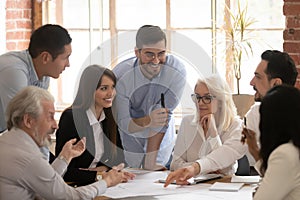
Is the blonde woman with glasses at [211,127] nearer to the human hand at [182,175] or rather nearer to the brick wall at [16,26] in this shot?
the human hand at [182,175]

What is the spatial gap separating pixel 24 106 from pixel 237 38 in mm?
2692

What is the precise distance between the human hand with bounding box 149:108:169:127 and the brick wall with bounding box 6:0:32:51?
253cm

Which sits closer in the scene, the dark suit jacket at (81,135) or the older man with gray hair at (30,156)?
the older man with gray hair at (30,156)

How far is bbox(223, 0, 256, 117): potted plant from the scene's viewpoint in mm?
4824

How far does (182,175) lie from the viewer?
3008 millimetres

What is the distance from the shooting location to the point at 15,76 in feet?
10.2

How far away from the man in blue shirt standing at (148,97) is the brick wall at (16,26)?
2.21 meters

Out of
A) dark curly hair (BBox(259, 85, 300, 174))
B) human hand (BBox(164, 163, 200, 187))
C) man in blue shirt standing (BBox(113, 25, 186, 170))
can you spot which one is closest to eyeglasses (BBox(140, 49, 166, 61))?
man in blue shirt standing (BBox(113, 25, 186, 170))

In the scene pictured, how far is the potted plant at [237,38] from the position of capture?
4.82 meters

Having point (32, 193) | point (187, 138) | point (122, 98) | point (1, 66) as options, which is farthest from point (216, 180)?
point (1, 66)

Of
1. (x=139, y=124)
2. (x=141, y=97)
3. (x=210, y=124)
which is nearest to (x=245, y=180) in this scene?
(x=210, y=124)

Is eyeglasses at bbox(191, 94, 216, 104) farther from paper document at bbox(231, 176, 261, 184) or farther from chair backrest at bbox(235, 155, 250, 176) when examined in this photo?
paper document at bbox(231, 176, 261, 184)

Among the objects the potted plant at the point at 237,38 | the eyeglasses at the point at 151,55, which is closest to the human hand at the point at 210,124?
the eyeglasses at the point at 151,55

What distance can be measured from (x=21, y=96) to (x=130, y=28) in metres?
3.02
